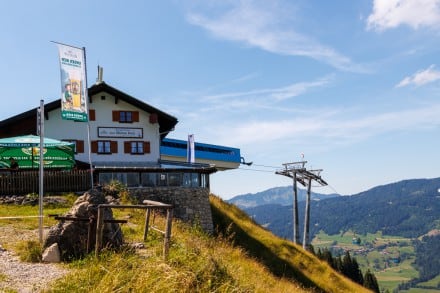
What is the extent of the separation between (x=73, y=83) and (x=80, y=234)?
11.8m

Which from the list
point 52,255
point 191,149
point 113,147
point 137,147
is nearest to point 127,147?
point 137,147

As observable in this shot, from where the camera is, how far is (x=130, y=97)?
37.0m

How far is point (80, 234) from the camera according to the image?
11.7 metres

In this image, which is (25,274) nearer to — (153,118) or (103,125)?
(103,125)

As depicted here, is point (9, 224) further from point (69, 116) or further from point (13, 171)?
point (13, 171)

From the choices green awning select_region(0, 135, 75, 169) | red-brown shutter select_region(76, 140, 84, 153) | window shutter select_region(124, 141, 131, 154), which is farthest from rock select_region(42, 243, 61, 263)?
window shutter select_region(124, 141, 131, 154)

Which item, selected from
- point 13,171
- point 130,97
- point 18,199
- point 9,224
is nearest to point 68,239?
point 9,224

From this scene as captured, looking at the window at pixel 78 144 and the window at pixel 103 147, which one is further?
the window at pixel 103 147

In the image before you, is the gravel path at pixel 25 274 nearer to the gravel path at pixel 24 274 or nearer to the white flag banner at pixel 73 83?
the gravel path at pixel 24 274

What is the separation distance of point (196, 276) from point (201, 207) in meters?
18.7

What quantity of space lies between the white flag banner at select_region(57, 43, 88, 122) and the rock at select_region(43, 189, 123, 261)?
10696 mm

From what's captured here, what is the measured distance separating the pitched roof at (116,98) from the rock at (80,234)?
2452 cm

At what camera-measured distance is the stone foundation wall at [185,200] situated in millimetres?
26750

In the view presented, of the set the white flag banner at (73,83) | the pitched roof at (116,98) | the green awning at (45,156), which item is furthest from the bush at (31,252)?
the pitched roof at (116,98)
